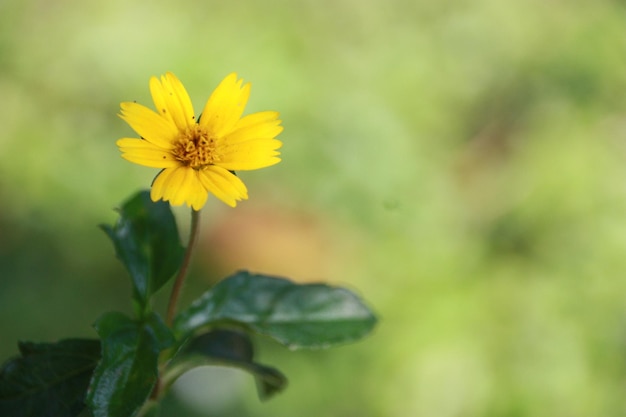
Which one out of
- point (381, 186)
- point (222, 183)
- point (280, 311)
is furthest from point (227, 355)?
point (381, 186)

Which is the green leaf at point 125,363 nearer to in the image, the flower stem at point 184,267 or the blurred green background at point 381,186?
the flower stem at point 184,267

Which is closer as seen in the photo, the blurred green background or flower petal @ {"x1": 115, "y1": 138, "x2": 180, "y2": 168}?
flower petal @ {"x1": 115, "y1": 138, "x2": 180, "y2": 168}

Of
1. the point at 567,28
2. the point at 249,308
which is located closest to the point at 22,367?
the point at 249,308

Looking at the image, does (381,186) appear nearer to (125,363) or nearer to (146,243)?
(146,243)

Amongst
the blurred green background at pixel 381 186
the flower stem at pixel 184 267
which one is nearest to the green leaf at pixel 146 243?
the flower stem at pixel 184 267

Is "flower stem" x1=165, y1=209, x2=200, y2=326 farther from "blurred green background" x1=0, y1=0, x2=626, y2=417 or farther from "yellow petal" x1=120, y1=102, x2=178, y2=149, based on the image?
"blurred green background" x1=0, y1=0, x2=626, y2=417

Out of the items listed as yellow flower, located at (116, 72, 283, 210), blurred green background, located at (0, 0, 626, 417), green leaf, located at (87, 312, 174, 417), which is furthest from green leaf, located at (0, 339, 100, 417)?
blurred green background, located at (0, 0, 626, 417)
